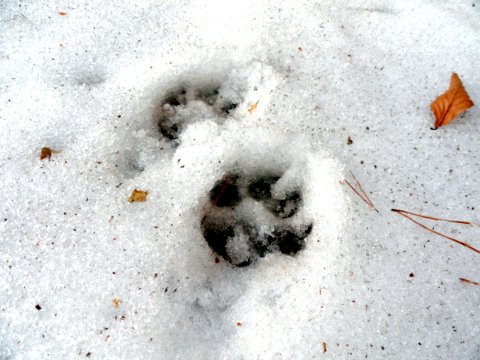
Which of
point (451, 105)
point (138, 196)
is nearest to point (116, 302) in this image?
point (138, 196)

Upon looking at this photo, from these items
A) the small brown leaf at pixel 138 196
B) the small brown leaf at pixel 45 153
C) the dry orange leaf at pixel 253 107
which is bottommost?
the small brown leaf at pixel 45 153

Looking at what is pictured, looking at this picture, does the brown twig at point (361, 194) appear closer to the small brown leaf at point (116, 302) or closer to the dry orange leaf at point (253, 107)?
the dry orange leaf at point (253, 107)

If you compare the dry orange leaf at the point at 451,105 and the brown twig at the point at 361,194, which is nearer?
the brown twig at the point at 361,194

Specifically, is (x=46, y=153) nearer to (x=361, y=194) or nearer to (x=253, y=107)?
(x=253, y=107)

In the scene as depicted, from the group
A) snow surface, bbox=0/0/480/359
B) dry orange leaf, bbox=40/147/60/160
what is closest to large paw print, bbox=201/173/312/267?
snow surface, bbox=0/0/480/359

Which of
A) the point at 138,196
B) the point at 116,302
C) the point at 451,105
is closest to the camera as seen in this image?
the point at 116,302

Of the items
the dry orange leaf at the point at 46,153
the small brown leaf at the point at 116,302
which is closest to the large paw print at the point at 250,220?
the small brown leaf at the point at 116,302

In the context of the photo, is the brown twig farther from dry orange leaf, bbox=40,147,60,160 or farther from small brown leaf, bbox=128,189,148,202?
dry orange leaf, bbox=40,147,60,160
